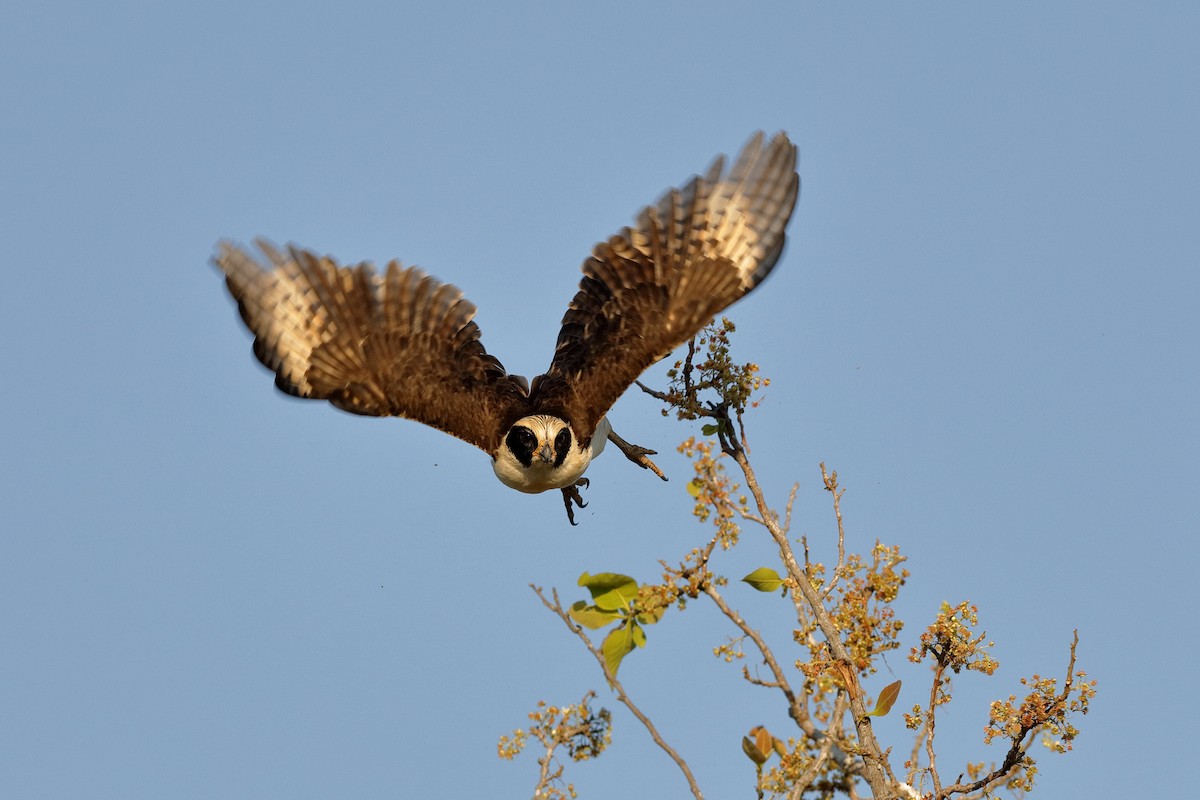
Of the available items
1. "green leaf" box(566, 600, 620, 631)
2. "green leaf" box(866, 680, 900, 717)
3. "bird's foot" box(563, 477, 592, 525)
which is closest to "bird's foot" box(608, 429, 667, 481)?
"bird's foot" box(563, 477, 592, 525)

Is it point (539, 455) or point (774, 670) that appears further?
point (539, 455)

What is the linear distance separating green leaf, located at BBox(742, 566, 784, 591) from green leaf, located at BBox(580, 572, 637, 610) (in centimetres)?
58

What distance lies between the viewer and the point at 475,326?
9.17 meters

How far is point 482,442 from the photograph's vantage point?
8.88 meters

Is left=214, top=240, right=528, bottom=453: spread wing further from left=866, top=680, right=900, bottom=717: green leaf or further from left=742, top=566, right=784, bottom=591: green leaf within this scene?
left=866, top=680, right=900, bottom=717: green leaf

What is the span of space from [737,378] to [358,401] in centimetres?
331

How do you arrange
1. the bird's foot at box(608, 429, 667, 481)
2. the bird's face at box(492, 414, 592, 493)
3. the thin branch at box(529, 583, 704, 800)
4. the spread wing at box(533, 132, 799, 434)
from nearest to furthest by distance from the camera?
the thin branch at box(529, 583, 704, 800) → the bird's face at box(492, 414, 592, 493) → the spread wing at box(533, 132, 799, 434) → the bird's foot at box(608, 429, 667, 481)

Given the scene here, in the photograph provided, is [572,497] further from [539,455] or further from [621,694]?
[621,694]

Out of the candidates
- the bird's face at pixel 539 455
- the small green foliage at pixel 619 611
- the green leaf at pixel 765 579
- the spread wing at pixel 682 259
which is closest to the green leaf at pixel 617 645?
the small green foliage at pixel 619 611

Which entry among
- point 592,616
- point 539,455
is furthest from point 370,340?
point 592,616

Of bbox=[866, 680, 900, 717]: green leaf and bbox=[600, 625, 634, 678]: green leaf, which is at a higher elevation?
bbox=[600, 625, 634, 678]: green leaf

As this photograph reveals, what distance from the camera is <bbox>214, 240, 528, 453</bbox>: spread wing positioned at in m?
8.86

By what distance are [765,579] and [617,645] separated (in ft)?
2.58

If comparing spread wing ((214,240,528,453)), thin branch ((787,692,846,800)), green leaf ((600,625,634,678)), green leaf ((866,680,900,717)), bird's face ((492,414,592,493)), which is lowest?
thin branch ((787,692,846,800))
